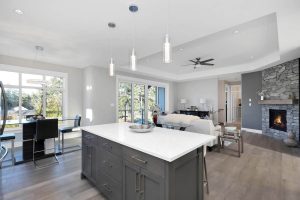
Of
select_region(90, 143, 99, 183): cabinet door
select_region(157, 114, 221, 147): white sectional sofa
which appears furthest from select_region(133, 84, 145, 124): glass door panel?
select_region(90, 143, 99, 183): cabinet door

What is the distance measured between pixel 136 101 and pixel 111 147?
5491mm

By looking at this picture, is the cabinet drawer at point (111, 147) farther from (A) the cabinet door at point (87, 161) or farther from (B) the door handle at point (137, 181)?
(A) the cabinet door at point (87, 161)

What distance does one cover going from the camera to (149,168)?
4.68ft

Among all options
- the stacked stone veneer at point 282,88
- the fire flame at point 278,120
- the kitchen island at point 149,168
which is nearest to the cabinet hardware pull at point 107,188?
the kitchen island at point 149,168

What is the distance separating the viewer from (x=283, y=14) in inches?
90.0

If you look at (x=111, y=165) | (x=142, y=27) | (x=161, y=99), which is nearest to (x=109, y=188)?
(x=111, y=165)

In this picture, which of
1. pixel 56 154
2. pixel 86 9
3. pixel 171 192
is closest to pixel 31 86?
pixel 56 154

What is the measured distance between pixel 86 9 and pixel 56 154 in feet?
11.3

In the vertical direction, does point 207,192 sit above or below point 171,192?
below

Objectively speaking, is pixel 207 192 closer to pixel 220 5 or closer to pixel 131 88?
pixel 220 5

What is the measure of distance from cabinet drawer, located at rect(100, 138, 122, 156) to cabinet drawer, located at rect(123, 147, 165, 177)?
13 centimetres

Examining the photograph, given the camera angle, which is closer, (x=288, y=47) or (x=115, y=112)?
(x=288, y=47)

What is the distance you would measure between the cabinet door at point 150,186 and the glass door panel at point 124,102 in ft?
17.1

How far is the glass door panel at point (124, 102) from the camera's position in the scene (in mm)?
6657
